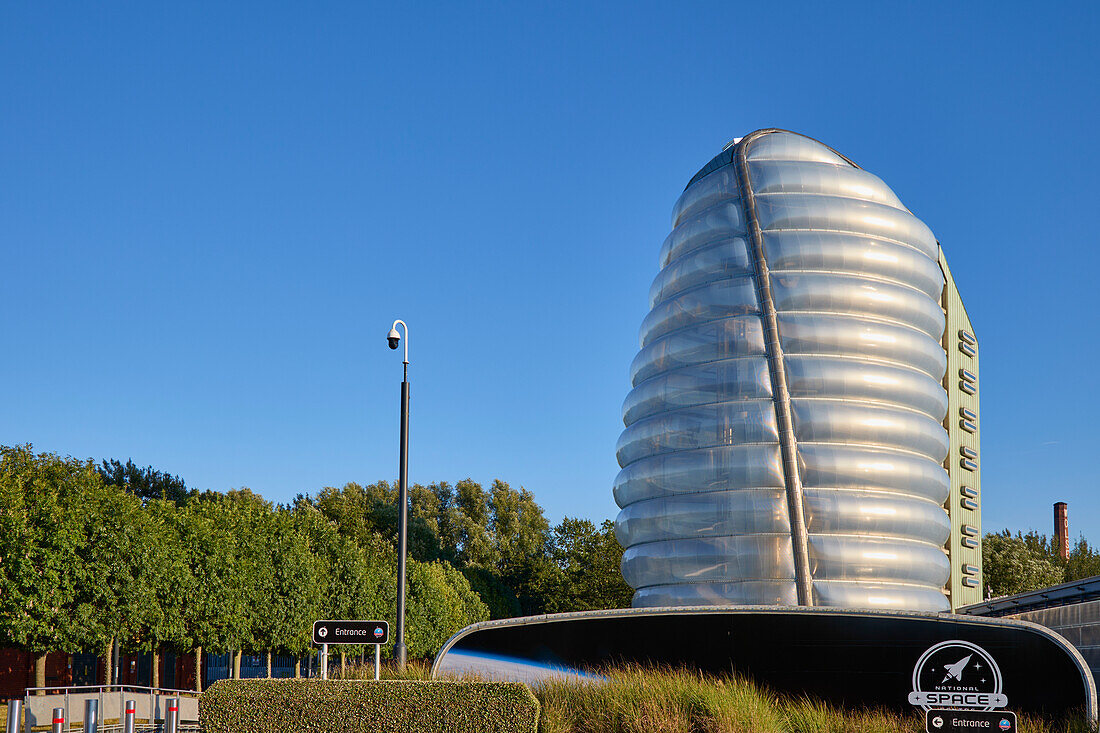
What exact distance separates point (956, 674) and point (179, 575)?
27.5 meters

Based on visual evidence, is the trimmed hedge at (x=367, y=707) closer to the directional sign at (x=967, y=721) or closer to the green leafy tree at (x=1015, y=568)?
the directional sign at (x=967, y=721)

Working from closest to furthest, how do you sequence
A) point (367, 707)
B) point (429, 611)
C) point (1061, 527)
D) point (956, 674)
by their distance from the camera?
point (367, 707), point (956, 674), point (429, 611), point (1061, 527)

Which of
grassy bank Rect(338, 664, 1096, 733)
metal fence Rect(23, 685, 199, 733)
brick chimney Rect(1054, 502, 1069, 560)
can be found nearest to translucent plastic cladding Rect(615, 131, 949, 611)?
grassy bank Rect(338, 664, 1096, 733)

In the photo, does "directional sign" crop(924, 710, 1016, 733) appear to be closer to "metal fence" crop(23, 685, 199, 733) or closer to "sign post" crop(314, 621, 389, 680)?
"sign post" crop(314, 621, 389, 680)

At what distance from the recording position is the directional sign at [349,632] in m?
17.8

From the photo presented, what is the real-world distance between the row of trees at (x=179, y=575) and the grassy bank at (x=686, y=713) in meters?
17.6

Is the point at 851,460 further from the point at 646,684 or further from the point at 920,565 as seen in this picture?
the point at 646,684

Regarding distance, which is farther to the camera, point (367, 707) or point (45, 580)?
point (45, 580)

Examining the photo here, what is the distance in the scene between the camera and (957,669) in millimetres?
18906

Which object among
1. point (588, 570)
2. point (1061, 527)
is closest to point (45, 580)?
point (588, 570)

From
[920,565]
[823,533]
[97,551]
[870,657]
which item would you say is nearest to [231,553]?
[97,551]

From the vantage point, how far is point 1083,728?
17.3 meters

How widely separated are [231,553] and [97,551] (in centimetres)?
805

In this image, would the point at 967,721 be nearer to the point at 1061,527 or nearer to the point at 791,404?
the point at 791,404
